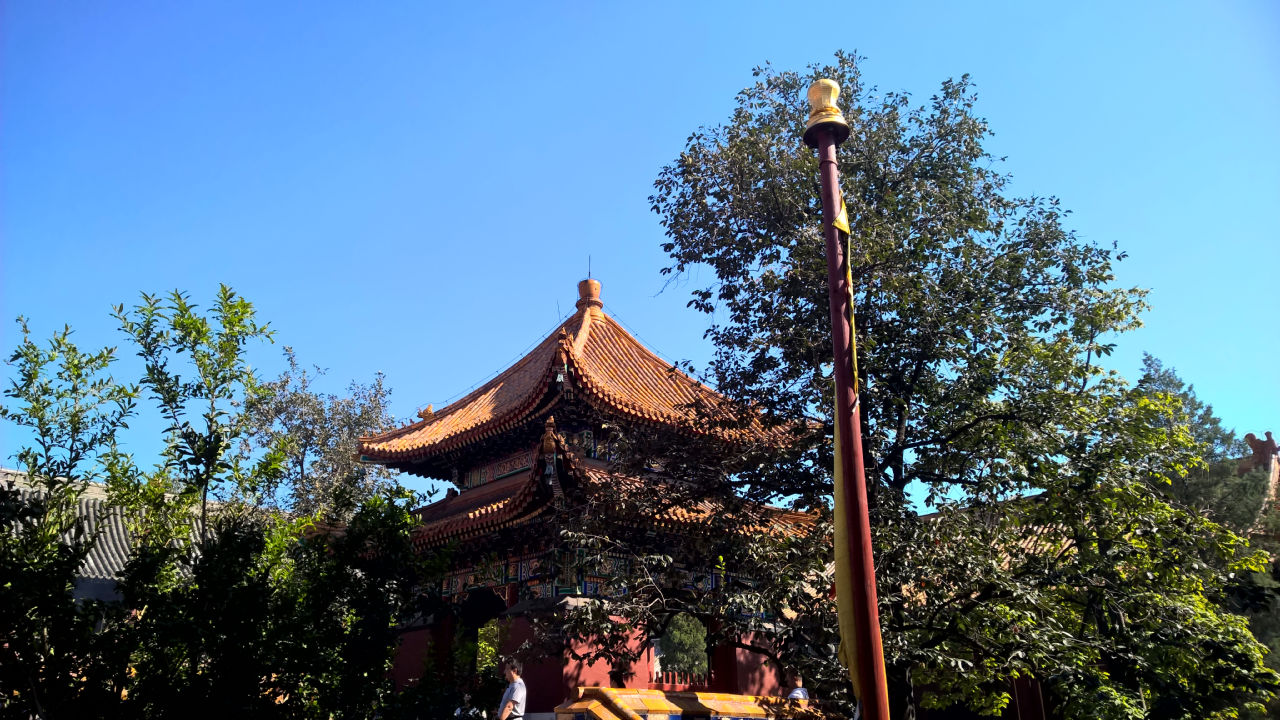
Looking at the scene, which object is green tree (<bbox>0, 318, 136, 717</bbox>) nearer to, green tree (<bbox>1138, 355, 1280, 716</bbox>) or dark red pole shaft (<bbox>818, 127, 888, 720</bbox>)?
dark red pole shaft (<bbox>818, 127, 888, 720</bbox>)

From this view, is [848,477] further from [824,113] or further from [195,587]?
[195,587]

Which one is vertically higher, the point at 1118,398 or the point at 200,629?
the point at 1118,398

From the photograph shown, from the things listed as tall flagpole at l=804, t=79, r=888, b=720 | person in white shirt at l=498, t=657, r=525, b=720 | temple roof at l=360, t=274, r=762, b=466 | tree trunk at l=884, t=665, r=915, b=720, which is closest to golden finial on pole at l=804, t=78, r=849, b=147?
tall flagpole at l=804, t=79, r=888, b=720

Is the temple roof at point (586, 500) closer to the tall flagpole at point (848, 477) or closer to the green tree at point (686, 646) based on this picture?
the tall flagpole at point (848, 477)

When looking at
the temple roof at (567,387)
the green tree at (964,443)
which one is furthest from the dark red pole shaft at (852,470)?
the temple roof at (567,387)

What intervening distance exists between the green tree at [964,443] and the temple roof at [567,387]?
11.0 ft

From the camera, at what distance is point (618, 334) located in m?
16.9

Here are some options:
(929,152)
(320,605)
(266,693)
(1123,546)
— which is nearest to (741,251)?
(929,152)

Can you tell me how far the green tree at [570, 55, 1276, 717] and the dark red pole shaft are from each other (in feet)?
8.49

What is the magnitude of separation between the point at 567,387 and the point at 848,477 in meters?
7.79

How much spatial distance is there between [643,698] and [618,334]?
995 centimetres

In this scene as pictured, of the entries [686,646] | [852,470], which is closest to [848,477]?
[852,470]

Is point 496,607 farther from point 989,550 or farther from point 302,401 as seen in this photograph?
point 302,401

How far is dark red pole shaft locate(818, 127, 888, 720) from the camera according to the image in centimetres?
514
